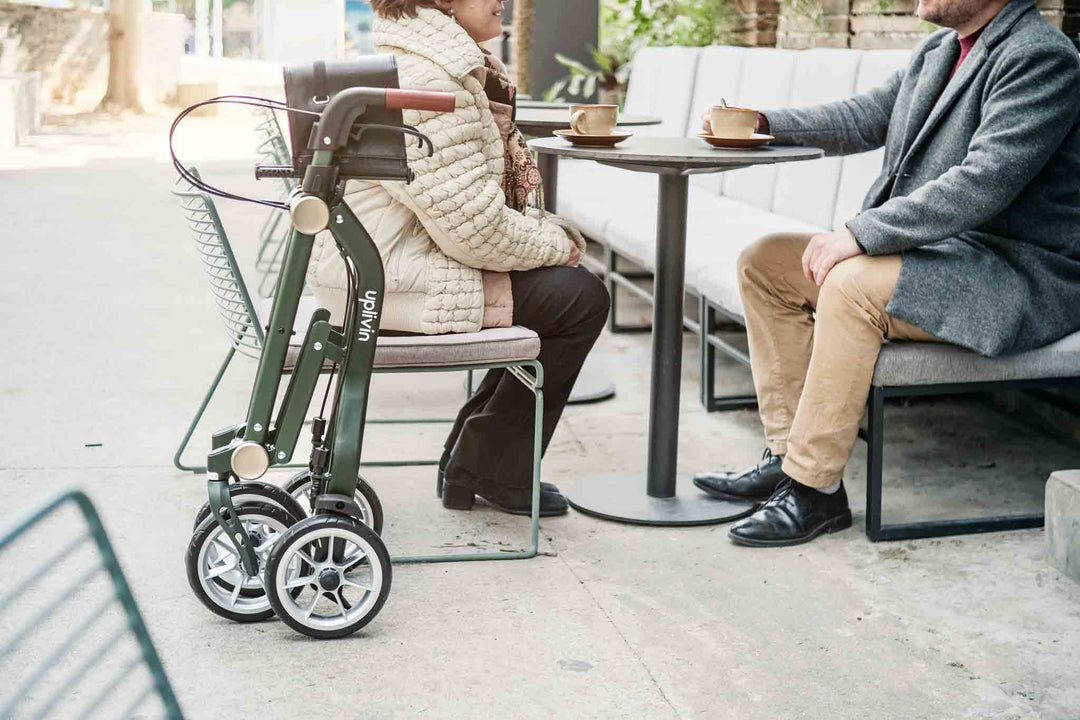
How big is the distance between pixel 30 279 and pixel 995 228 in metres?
4.94

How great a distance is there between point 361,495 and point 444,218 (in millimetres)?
711

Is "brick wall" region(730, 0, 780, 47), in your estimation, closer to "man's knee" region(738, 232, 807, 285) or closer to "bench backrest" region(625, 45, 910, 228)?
"bench backrest" region(625, 45, 910, 228)

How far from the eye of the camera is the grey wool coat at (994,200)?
10.7 feet

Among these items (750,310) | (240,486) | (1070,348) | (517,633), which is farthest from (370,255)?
(1070,348)

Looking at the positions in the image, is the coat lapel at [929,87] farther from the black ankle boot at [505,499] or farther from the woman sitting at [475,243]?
the black ankle boot at [505,499]

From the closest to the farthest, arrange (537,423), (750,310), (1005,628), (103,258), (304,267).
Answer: (304,267) → (1005,628) → (537,423) → (750,310) → (103,258)

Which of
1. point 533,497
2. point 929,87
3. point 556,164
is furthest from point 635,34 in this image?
point 533,497

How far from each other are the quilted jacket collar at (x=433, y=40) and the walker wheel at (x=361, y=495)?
0.99 meters

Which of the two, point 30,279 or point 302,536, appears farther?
point 30,279

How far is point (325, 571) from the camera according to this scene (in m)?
2.86

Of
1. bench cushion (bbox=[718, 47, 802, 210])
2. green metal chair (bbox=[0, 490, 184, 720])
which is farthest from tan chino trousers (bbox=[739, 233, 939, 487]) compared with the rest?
bench cushion (bbox=[718, 47, 802, 210])

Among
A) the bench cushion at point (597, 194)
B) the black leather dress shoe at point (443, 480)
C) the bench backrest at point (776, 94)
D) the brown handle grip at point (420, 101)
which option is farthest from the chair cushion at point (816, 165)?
the brown handle grip at point (420, 101)

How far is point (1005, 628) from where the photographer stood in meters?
3.01

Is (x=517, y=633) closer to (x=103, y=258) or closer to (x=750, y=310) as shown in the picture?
(x=750, y=310)
